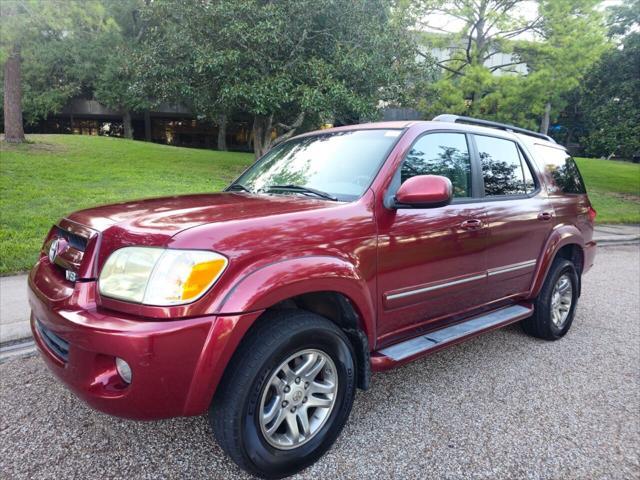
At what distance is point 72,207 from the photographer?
8.51 meters

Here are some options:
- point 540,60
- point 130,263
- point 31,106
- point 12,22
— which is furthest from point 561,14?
point 31,106

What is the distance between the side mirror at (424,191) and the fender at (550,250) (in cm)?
179

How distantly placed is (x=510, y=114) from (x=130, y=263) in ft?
53.1

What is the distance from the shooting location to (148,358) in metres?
1.90

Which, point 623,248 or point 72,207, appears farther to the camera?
point 623,248

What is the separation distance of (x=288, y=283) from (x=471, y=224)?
160 centimetres

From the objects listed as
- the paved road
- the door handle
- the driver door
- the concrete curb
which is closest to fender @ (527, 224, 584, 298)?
the paved road

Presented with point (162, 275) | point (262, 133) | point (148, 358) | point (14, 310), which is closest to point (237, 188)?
point (162, 275)

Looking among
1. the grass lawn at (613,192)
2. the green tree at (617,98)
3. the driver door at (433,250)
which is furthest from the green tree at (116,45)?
the driver door at (433,250)

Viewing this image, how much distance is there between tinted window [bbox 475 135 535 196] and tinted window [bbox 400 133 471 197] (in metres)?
0.21

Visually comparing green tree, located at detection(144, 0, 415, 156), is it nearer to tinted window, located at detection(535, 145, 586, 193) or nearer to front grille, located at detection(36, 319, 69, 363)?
tinted window, located at detection(535, 145, 586, 193)

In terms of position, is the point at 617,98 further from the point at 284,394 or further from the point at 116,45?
the point at 116,45

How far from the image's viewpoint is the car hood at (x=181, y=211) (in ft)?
7.18

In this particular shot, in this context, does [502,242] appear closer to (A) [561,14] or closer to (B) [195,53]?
(B) [195,53]
